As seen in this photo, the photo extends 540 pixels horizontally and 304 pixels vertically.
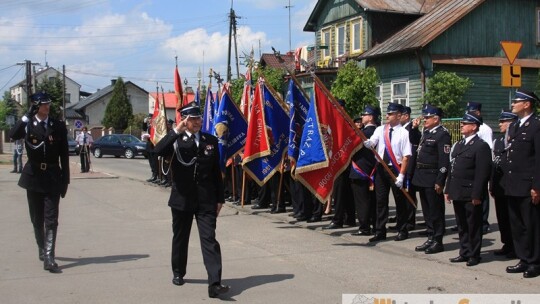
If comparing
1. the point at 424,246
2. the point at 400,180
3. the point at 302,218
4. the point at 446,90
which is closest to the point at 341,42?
the point at 446,90

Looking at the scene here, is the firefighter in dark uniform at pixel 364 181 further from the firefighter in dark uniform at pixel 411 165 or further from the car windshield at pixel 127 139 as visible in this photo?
the car windshield at pixel 127 139

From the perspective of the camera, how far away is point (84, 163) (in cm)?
2434

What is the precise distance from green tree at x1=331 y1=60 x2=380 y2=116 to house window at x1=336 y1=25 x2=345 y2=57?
5.07m

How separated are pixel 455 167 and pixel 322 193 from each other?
219 cm

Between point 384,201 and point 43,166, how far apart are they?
192 inches

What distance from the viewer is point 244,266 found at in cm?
786

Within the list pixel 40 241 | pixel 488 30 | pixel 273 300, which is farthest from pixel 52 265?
pixel 488 30

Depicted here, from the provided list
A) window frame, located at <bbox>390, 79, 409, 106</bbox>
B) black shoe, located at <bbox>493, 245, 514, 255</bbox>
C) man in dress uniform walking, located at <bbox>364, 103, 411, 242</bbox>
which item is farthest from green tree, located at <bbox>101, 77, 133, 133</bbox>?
black shoe, located at <bbox>493, 245, 514, 255</bbox>

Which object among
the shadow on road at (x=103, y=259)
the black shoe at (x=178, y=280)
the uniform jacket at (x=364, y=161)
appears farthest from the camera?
the uniform jacket at (x=364, y=161)

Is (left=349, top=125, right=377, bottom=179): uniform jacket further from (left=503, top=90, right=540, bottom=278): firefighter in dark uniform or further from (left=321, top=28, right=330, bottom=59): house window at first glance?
(left=321, top=28, right=330, bottom=59): house window

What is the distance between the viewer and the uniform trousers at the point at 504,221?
27.3ft

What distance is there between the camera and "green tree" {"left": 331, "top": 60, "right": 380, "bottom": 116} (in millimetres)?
25859

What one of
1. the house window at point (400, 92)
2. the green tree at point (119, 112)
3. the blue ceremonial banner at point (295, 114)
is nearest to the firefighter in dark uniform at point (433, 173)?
the blue ceremonial banner at point (295, 114)

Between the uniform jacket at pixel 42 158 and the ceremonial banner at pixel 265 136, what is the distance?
12.9 ft
